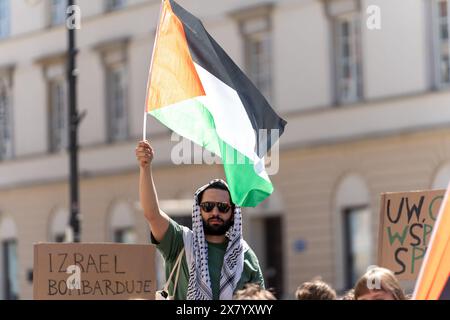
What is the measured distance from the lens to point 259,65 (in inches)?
1332

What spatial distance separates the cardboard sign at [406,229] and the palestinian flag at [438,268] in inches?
97.8

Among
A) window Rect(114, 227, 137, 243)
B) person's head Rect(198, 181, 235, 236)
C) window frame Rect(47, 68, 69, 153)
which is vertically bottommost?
window Rect(114, 227, 137, 243)

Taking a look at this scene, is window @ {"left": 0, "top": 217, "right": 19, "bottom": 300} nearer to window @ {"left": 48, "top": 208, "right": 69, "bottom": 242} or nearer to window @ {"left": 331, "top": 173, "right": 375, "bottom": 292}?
window @ {"left": 48, "top": 208, "right": 69, "bottom": 242}

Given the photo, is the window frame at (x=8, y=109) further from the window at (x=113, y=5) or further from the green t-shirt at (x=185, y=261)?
the green t-shirt at (x=185, y=261)

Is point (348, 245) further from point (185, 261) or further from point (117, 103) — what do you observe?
point (185, 261)

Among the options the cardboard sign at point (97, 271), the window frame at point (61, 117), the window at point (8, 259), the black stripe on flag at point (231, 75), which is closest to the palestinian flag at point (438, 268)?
the cardboard sign at point (97, 271)

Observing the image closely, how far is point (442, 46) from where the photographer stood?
29.3 m

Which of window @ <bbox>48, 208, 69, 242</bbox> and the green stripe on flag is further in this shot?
window @ <bbox>48, 208, 69, 242</bbox>

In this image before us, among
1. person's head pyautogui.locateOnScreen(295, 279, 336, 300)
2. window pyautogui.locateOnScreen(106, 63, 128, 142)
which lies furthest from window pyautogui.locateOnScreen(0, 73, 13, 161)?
person's head pyautogui.locateOnScreen(295, 279, 336, 300)

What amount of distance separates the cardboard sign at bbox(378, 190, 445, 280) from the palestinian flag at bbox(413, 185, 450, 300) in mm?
2484

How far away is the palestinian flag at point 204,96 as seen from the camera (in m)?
8.64

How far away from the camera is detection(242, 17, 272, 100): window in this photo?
110 feet
